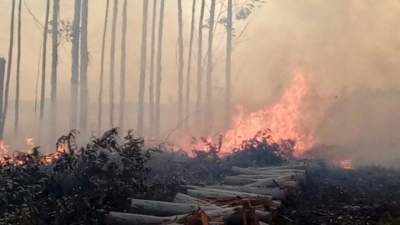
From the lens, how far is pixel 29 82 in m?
45.6

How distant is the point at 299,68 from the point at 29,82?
2731cm

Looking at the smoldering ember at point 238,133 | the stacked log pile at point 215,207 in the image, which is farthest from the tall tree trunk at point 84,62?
the stacked log pile at point 215,207

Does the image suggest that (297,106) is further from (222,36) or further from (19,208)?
(222,36)

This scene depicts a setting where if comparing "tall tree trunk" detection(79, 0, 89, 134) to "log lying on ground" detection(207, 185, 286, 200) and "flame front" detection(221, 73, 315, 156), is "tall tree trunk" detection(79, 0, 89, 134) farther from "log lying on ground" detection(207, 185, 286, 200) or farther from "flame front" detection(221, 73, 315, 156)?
"log lying on ground" detection(207, 185, 286, 200)

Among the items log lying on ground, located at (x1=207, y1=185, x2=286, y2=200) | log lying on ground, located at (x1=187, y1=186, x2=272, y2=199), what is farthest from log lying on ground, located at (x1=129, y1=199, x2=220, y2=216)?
log lying on ground, located at (x1=207, y1=185, x2=286, y2=200)

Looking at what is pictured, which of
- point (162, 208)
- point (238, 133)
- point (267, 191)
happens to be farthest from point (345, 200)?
point (238, 133)

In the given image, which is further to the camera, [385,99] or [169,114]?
[169,114]

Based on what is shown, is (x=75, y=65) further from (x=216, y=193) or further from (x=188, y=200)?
(x=188, y=200)

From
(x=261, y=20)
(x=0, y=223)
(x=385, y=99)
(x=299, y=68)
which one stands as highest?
(x=261, y=20)

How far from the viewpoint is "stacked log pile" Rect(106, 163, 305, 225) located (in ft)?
29.5

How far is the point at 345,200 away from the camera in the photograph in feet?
41.1

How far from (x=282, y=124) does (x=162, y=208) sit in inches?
516

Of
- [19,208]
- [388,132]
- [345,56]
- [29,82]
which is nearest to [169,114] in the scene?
[29,82]

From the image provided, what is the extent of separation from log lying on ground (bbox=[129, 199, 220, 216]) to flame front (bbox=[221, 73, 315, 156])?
36.3 feet
